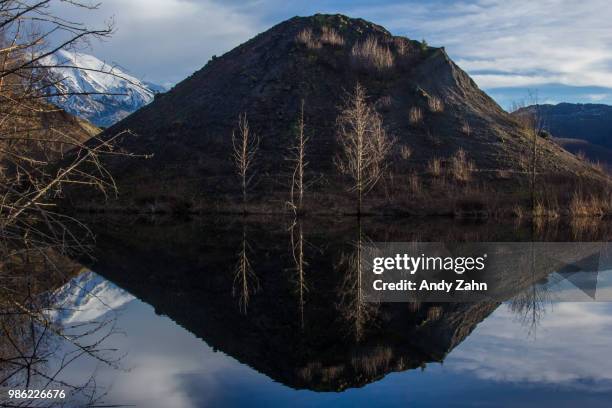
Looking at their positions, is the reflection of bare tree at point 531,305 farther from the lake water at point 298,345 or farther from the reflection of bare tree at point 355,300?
the reflection of bare tree at point 355,300

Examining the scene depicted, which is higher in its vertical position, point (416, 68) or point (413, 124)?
point (416, 68)

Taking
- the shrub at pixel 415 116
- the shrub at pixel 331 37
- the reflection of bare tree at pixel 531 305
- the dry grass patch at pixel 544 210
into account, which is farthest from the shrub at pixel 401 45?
the reflection of bare tree at pixel 531 305

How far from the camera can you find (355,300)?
538 inches

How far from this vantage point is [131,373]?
28.7 feet

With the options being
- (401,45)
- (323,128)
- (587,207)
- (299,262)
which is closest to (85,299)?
(299,262)

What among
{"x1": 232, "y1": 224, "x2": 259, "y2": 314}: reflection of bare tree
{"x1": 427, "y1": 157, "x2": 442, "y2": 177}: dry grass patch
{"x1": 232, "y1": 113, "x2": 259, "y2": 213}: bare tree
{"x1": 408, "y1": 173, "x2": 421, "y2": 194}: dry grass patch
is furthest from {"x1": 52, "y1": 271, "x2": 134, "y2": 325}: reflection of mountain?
{"x1": 427, "y1": 157, "x2": 442, "y2": 177}: dry grass patch

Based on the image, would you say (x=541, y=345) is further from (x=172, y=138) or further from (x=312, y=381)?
(x=172, y=138)

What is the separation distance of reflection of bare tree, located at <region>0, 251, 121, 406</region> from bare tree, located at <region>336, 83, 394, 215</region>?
32.1 meters

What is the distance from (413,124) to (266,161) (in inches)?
641

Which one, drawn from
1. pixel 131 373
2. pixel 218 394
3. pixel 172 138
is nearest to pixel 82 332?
pixel 131 373

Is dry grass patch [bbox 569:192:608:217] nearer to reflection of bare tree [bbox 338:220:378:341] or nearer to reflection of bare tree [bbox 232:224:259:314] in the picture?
reflection of bare tree [bbox 338:220:378:341]

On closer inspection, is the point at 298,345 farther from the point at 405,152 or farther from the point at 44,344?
the point at 405,152

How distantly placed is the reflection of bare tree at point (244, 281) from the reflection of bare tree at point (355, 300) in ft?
7.24

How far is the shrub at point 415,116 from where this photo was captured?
60750 mm
